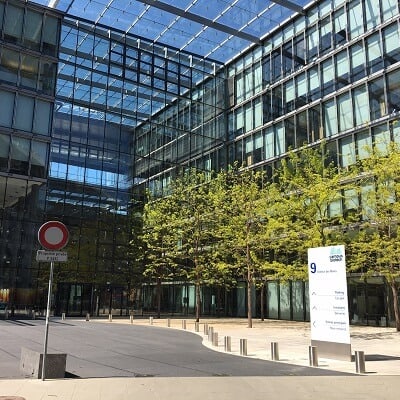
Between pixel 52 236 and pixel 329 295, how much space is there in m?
8.06

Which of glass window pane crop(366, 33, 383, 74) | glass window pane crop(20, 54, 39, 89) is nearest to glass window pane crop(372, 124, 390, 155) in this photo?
glass window pane crop(366, 33, 383, 74)

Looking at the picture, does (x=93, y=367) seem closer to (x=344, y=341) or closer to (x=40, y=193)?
(x=344, y=341)

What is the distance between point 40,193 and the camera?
3822cm

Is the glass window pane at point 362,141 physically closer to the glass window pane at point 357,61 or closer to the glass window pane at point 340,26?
the glass window pane at point 357,61

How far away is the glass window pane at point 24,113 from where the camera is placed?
37412mm

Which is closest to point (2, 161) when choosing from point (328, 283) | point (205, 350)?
point (205, 350)

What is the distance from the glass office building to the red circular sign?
23.1 meters

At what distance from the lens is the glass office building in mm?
34656

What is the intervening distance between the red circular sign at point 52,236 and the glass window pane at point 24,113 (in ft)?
99.0

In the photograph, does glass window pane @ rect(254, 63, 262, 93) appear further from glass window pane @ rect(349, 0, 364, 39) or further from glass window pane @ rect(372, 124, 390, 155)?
glass window pane @ rect(372, 124, 390, 155)

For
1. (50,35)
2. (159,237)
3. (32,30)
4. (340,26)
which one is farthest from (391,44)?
(32,30)

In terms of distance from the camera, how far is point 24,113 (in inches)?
1491

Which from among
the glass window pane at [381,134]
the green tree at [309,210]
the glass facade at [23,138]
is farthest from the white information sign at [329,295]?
the glass facade at [23,138]

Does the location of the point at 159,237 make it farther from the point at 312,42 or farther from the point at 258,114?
the point at 312,42
